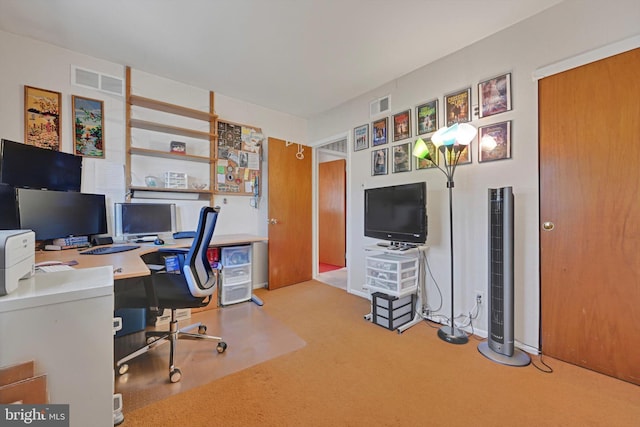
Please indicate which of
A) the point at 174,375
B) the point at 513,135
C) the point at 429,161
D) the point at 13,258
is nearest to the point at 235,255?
the point at 174,375

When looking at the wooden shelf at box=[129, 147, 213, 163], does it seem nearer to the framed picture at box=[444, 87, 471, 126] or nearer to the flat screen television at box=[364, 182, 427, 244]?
the flat screen television at box=[364, 182, 427, 244]

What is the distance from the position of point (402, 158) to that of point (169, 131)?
8.96ft

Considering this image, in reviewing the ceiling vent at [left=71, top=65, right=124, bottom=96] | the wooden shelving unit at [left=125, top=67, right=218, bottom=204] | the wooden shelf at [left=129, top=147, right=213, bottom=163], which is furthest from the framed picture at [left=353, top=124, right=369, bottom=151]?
the ceiling vent at [left=71, top=65, right=124, bottom=96]

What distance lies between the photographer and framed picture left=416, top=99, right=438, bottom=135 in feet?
8.48

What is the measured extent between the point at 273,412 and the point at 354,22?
2.76 meters

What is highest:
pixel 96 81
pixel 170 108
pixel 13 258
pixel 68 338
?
pixel 96 81

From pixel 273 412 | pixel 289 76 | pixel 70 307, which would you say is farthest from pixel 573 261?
pixel 289 76

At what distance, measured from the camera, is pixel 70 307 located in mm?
945

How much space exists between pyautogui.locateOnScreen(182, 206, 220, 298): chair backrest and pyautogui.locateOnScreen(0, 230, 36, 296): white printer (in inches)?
30.8

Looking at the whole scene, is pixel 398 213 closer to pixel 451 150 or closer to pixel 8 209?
pixel 451 150

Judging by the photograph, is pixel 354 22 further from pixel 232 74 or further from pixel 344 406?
pixel 344 406

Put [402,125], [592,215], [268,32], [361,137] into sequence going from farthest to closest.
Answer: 1. [361,137]
2. [402,125]
3. [268,32]
4. [592,215]

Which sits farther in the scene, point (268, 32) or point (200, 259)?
point (268, 32)

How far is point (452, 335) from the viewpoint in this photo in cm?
221
